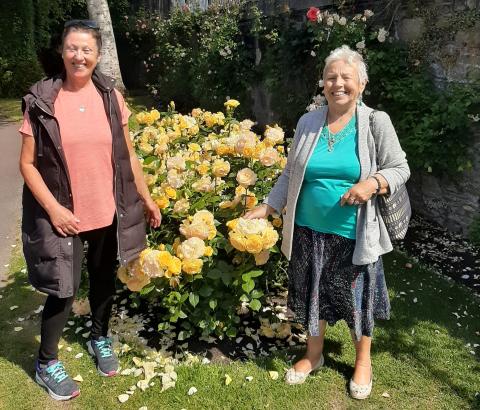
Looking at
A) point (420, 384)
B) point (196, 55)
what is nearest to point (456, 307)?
point (420, 384)

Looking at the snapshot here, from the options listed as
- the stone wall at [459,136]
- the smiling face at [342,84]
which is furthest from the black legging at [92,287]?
the stone wall at [459,136]

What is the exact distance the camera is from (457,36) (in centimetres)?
459

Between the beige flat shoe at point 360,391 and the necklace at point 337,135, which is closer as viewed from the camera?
the necklace at point 337,135

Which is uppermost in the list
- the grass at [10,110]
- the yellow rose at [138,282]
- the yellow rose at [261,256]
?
the yellow rose at [261,256]

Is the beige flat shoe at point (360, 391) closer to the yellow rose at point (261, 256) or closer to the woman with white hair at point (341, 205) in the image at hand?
the woman with white hair at point (341, 205)

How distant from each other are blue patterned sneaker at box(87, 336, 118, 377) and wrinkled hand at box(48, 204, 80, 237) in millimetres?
883

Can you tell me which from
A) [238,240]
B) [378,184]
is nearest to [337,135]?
[378,184]

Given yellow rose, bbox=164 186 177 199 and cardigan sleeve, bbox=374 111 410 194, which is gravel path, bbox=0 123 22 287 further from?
cardigan sleeve, bbox=374 111 410 194

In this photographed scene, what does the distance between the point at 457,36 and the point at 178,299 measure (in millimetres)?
3675

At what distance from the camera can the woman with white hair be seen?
213 centimetres

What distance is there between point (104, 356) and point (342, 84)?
6.35ft

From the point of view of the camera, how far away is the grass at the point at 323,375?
8.35ft

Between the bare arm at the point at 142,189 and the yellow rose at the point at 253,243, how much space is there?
578 mm

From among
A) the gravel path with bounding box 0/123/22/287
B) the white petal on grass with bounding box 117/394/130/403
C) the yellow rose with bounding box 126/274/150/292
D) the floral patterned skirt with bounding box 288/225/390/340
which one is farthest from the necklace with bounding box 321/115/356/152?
the gravel path with bounding box 0/123/22/287
